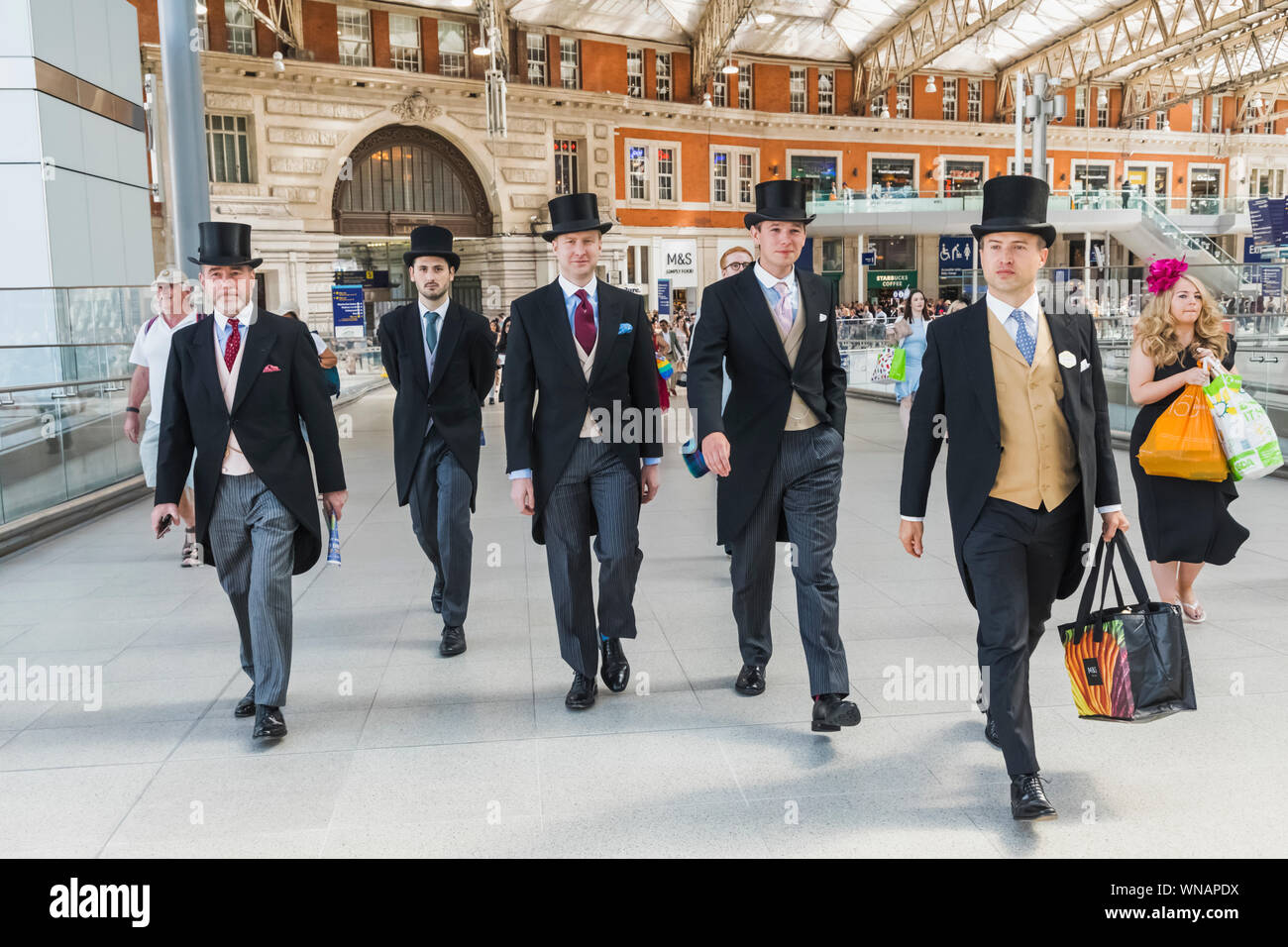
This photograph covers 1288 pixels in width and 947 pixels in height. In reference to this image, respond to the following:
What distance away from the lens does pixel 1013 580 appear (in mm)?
3406

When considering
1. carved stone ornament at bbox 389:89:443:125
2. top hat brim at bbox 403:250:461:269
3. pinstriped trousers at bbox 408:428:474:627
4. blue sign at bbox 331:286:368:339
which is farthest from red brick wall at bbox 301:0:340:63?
Result: pinstriped trousers at bbox 408:428:474:627

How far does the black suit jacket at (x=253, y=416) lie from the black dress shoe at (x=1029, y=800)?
2711mm

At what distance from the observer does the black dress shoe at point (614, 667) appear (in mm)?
4672

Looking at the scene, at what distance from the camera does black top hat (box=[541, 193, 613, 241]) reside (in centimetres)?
439

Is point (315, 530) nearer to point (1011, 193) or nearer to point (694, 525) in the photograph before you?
point (1011, 193)

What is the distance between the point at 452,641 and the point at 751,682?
1545mm

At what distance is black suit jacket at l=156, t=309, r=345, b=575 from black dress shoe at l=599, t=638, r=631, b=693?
51.4 inches

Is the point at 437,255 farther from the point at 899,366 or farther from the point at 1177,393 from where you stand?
the point at 899,366

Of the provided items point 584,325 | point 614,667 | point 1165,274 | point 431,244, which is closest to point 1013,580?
point 614,667

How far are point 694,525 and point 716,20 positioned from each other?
30.0 meters

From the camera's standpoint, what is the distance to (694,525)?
28.1 ft

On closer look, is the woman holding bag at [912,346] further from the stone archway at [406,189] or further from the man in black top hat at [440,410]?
the stone archway at [406,189]

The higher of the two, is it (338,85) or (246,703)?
(338,85)

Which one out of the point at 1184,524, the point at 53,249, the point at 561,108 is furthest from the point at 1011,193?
the point at 561,108
